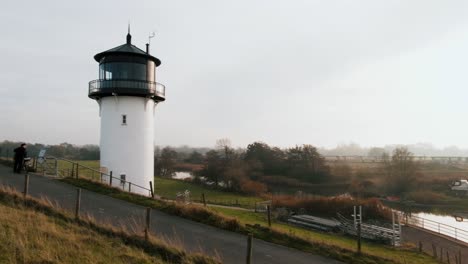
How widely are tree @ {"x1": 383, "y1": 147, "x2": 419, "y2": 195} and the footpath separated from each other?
4928cm

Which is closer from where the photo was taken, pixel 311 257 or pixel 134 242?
pixel 134 242

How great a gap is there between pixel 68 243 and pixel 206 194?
39.5 m

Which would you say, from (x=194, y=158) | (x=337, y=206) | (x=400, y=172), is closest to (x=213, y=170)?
(x=337, y=206)

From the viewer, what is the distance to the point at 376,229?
78.8 ft

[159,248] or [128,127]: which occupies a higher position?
[128,127]

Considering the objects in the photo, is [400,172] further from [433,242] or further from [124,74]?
[124,74]

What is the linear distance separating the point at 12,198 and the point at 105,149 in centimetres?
779

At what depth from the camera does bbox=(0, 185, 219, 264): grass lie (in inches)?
260

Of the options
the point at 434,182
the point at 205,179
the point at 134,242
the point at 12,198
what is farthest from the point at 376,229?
the point at 434,182

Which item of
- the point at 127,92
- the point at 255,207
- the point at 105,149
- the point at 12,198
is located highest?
the point at 127,92

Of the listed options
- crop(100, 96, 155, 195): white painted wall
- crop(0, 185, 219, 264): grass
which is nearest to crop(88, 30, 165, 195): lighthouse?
crop(100, 96, 155, 195): white painted wall

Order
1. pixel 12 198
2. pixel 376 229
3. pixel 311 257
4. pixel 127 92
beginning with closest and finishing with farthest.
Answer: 1. pixel 311 257
2. pixel 12 198
3. pixel 127 92
4. pixel 376 229

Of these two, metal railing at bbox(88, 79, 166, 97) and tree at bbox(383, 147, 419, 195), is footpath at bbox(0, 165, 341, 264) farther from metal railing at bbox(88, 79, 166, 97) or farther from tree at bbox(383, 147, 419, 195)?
tree at bbox(383, 147, 419, 195)

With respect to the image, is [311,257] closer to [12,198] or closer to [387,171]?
[12,198]
